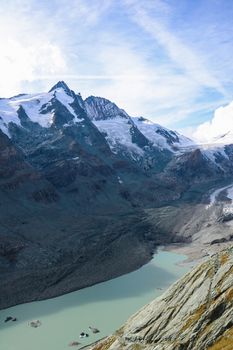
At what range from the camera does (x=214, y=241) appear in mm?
128250

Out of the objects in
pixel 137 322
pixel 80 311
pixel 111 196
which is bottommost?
pixel 80 311

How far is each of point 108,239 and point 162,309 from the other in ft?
321

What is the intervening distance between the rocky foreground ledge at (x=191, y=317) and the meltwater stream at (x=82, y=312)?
2795 cm

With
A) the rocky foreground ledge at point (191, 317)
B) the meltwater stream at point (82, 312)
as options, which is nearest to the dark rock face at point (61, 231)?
the meltwater stream at point (82, 312)

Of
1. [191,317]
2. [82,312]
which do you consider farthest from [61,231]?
[191,317]

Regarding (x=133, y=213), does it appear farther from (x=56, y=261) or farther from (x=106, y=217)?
(x=56, y=261)

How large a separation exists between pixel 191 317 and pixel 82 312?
49.5m

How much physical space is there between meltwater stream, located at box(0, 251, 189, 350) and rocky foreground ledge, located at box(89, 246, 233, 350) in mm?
27953

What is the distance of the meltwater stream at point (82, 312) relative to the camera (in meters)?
66.9

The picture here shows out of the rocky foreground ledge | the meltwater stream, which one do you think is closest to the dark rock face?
the meltwater stream

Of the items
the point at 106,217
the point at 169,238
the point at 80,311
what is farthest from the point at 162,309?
the point at 106,217

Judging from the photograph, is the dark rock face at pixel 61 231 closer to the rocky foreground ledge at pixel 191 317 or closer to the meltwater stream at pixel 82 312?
the meltwater stream at pixel 82 312

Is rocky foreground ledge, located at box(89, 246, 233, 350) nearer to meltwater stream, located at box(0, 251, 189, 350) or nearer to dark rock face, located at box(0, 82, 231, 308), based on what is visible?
meltwater stream, located at box(0, 251, 189, 350)

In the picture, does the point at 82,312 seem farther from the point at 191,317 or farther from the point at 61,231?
the point at 61,231
